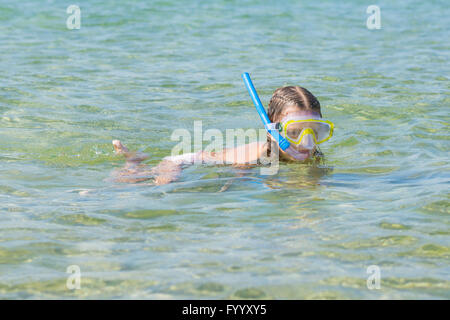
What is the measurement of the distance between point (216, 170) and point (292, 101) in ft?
2.61

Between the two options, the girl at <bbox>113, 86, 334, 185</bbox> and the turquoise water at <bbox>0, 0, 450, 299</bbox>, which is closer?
the turquoise water at <bbox>0, 0, 450, 299</bbox>

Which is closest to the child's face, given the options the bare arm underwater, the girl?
the girl

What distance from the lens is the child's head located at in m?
4.50

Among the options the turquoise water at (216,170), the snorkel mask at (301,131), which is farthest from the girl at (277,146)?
the turquoise water at (216,170)

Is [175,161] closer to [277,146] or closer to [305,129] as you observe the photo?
[277,146]

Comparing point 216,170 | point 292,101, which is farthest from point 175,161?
point 292,101

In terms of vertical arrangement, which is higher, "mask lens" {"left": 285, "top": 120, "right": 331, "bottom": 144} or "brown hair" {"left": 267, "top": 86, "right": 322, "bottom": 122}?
"brown hair" {"left": 267, "top": 86, "right": 322, "bottom": 122}

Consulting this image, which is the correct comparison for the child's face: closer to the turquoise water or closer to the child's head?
the child's head

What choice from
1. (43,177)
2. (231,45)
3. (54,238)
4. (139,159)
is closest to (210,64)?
(231,45)

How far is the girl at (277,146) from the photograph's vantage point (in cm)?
446

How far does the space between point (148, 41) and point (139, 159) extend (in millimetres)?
5553

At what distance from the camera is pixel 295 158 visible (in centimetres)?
480
